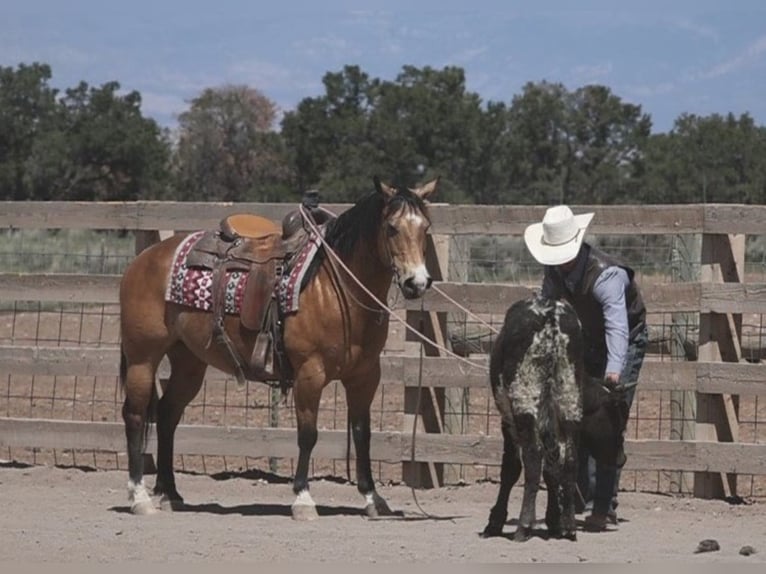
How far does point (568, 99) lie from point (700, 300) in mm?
39914

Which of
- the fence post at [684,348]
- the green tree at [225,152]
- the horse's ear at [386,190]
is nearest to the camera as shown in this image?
the horse's ear at [386,190]

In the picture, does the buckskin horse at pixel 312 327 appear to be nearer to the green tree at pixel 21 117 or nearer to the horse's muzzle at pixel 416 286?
the horse's muzzle at pixel 416 286

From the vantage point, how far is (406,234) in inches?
294

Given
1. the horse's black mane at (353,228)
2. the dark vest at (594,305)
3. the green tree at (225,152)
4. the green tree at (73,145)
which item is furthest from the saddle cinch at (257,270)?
the green tree at (225,152)

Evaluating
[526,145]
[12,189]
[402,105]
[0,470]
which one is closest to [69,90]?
[12,189]

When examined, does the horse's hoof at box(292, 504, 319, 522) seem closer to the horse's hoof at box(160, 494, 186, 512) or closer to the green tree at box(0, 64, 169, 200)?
the horse's hoof at box(160, 494, 186, 512)

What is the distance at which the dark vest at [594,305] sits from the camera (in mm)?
7301

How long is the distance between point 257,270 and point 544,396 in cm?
216

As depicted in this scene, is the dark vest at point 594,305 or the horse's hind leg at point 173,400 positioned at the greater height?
the dark vest at point 594,305

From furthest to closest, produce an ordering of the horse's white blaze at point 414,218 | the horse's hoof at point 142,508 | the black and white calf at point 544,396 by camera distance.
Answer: the horse's hoof at point 142,508, the horse's white blaze at point 414,218, the black and white calf at point 544,396

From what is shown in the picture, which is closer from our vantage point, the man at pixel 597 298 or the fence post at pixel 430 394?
the man at pixel 597 298

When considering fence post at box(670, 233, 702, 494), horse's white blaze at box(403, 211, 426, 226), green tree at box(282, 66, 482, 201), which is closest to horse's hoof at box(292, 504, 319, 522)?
horse's white blaze at box(403, 211, 426, 226)

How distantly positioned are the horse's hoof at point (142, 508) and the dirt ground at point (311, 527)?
65 millimetres

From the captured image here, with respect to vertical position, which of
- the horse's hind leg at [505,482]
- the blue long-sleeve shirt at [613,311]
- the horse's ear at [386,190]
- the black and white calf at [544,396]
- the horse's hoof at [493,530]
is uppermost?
the horse's ear at [386,190]
